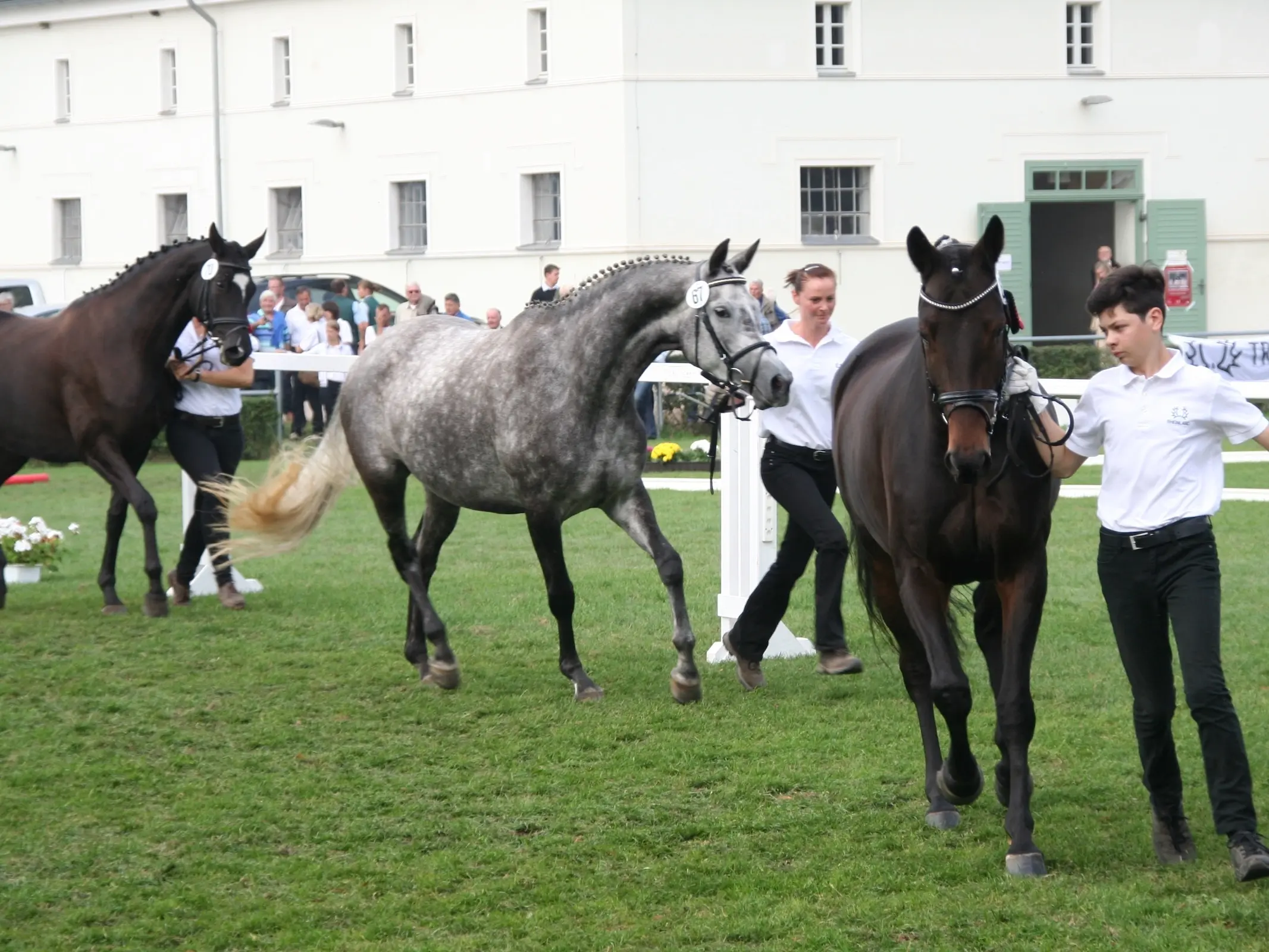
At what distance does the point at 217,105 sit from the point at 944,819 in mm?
32150

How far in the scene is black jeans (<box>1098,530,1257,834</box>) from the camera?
493cm

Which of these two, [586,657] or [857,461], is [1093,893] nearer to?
[857,461]

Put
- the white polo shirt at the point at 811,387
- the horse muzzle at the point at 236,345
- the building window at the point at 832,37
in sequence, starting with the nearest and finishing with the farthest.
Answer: the white polo shirt at the point at 811,387 → the horse muzzle at the point at 236,345 → the building window at the point at 832,37

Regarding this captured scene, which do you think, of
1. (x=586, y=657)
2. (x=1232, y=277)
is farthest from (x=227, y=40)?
(x=586, y=657)

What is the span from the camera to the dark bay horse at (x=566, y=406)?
290 inches

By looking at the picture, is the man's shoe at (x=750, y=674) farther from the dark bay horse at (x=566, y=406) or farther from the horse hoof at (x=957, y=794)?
the horse hoof at (x=957, y=794)

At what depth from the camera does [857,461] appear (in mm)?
6184

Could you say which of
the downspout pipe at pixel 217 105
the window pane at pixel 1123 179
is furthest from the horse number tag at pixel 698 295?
the downspout pipe at pixel 217 105

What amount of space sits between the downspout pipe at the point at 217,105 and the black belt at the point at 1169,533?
31629 millimetres

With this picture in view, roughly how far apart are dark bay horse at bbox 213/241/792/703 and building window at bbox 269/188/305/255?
27.4m

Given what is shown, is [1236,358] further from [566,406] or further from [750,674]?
[566,406]

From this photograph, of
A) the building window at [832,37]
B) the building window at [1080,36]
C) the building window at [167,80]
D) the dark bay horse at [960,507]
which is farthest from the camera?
the building window at [167,80]

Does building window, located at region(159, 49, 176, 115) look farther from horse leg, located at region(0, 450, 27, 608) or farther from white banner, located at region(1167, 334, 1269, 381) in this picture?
horse leg, located at region(0, 450, 27, 608)

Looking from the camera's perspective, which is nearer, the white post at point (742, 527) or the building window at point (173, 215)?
the white post at point (742, 527)
